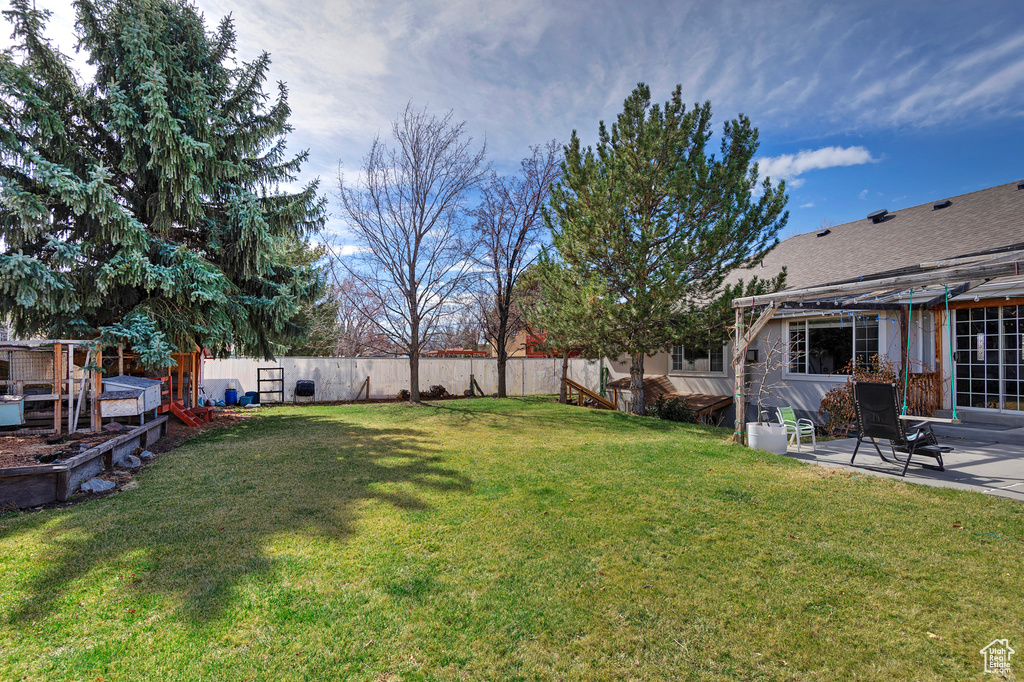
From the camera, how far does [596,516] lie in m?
4.73

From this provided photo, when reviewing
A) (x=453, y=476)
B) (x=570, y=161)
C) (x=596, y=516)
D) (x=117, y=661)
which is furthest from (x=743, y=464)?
(x=570, y=161)

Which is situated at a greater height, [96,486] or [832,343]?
[832,343]

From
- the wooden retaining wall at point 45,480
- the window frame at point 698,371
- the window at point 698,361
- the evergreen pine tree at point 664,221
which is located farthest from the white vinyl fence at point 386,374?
the wooden retaining wall at point 45,480

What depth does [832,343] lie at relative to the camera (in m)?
12.2

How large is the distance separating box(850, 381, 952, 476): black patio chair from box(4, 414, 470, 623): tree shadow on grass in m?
6.11

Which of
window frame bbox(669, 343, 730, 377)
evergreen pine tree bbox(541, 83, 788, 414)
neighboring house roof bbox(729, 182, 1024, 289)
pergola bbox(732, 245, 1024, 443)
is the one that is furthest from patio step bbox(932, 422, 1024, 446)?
window frame bbox(669, 343, 730, 377)

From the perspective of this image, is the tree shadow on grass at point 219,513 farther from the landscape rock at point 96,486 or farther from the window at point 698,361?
the window at point 698,361

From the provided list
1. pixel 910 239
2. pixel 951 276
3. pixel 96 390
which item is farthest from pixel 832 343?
pixel 96 390

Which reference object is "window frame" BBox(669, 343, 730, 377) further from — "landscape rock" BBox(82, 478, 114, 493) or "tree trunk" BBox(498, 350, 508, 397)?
"landscape rock" BBox(82, 478, 114, 493)

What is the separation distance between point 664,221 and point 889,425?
6.70m

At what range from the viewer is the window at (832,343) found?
11.3 meters

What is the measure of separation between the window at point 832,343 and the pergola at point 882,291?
0.92 m

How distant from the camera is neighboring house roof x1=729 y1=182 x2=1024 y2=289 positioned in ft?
33.3

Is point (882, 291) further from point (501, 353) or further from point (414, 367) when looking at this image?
point (414, 367)
